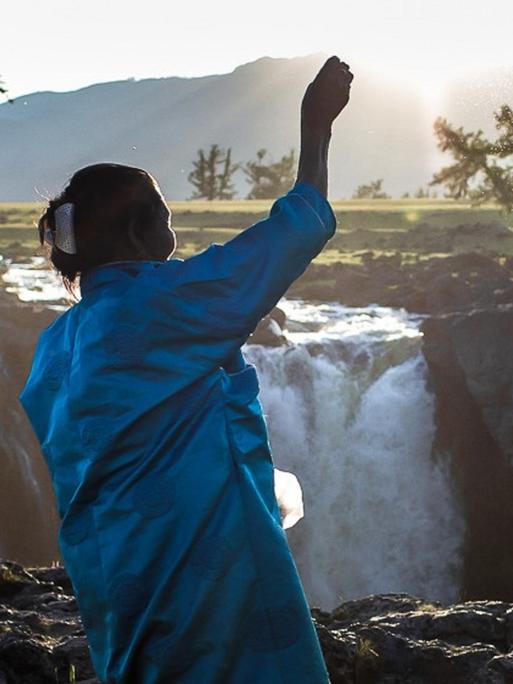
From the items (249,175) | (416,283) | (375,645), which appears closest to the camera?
(375,645)

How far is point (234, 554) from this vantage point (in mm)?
2855

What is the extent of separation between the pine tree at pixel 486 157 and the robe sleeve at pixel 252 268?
100ft

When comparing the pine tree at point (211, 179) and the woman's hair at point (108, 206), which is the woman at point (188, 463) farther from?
the pine tree at point (211, 179)

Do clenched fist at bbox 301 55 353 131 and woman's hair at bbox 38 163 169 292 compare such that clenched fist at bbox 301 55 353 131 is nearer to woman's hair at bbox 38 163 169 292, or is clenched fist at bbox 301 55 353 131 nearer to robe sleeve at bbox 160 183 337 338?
robe sleeve at bbox 160 183 337 338

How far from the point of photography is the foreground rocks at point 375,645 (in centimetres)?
598

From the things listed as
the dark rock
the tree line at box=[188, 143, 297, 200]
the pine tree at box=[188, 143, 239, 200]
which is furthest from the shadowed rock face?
the pine tree at box=[188, 143, 239, 200]

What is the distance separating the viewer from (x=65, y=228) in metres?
3.15

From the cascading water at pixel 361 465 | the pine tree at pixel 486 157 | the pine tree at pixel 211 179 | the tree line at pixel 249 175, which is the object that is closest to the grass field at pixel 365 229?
the pine tree at pixel 486 157

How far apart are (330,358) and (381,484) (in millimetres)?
2348

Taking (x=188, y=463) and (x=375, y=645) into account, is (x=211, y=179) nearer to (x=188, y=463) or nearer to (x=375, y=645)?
(x=375, y=645)

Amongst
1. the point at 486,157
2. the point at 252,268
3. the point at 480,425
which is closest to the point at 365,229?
the point at 486,157

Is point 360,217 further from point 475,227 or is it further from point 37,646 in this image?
point 37,646

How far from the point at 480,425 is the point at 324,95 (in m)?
19.3

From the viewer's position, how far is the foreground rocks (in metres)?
5.98
